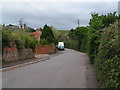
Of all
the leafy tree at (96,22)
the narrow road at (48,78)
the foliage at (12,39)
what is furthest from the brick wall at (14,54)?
the leafy tree at (96,22)

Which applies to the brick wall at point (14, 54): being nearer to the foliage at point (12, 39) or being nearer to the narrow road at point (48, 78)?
the foliage at point (12, 39)

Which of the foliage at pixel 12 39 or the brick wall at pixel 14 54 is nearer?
the foliage at pixel 12 39

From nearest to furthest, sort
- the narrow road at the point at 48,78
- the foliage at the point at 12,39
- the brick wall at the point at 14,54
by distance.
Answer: the narrow road at the point at 48,78, the foliage at the point at 12,39, the brick wall at the point at 14,54

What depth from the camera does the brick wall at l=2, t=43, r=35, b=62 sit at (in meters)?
14.1

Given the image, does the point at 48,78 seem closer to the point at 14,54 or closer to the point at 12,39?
the point at 12,39

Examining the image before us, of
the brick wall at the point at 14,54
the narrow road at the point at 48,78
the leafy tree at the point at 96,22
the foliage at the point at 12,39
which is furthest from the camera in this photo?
the leafy tree at the point at 96,22

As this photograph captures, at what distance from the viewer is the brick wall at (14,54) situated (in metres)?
14.1

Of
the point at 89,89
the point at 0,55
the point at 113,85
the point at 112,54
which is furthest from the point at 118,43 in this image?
the point at 0,55

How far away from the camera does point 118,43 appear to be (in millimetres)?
4281

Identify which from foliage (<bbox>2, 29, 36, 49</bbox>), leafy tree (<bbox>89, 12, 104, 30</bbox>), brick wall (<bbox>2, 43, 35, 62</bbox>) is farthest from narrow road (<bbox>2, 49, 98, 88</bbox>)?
leafy tree (<bbox>89, 12, 104, 30</bbox>)

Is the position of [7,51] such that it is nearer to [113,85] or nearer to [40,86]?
[40,86]

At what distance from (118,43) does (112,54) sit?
0.54 meters

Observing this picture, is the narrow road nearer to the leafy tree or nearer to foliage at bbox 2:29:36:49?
foliage at bbox 2:29:36:49

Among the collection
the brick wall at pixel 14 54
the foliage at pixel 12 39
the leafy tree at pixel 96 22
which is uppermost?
the leafy tree at pixel 96 22
